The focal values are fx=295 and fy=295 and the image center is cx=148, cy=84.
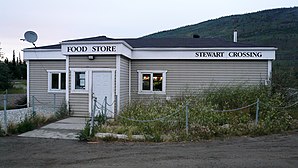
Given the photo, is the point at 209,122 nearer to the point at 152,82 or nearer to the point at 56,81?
the point at 152,82

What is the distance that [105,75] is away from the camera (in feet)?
48.2

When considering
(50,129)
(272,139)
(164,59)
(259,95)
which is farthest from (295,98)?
(50,129)

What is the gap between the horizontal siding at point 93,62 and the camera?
14602 millimetres

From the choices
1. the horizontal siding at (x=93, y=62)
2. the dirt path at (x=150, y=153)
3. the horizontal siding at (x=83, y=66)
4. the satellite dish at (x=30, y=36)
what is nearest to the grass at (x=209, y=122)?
the dirt path at (x=150, y=153)

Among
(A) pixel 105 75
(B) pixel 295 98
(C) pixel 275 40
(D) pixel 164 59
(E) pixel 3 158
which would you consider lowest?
(E) pixel 3 158

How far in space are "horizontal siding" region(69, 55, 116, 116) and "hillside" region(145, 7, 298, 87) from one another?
25285 mm

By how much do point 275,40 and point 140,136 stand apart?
43.2 m

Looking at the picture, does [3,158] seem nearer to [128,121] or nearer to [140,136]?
[140,136]

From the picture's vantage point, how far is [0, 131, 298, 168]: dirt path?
22.9 ft

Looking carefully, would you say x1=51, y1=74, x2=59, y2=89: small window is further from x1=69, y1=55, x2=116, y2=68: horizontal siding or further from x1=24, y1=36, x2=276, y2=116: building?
x1=69, y1=55, x2=116, y2=68: horizontal siding

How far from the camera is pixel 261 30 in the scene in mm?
60875

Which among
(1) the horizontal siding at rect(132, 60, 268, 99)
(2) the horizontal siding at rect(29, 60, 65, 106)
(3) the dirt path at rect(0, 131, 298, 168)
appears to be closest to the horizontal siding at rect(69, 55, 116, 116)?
(1) the horizontal siding at rect(132, 60, 268, 99)

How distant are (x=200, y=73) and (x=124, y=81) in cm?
468

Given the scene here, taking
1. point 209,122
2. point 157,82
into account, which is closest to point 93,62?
point 157,82
